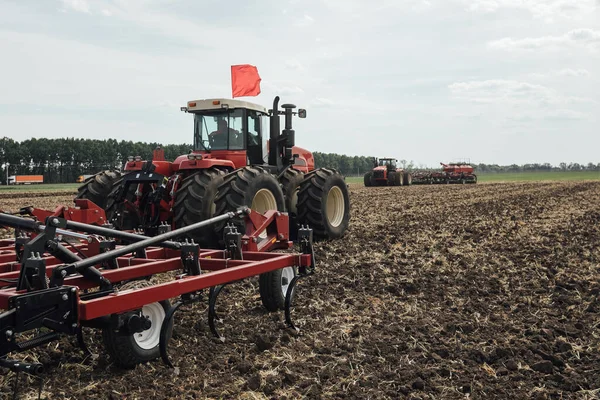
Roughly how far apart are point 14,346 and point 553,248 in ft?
24.9

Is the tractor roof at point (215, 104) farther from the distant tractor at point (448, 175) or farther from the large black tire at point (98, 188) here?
the distant tractor at point (448, 175)

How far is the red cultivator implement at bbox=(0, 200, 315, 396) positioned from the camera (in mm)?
2963

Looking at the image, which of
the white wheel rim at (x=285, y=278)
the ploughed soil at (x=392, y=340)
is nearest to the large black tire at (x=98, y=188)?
the ploughed soil at (x=392, y=340)

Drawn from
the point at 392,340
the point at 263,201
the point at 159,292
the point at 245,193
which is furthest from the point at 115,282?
the point at 263,201

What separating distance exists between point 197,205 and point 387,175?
1097 inches

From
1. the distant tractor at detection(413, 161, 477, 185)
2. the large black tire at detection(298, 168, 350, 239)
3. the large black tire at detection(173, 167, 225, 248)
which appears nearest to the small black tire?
the large black tire at detection(173, 167, 225, 248)

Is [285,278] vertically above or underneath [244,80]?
underneath

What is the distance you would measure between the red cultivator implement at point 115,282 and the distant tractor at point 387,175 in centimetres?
2814

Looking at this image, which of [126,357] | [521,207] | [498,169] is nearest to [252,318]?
[126,357]

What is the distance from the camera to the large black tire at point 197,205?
6.51 metres

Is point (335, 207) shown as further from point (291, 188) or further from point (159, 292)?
point (159, 292)

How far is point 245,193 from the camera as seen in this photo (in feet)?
21.8

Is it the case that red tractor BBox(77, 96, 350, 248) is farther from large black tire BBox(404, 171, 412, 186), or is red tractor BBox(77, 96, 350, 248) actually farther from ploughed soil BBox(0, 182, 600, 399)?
large black tire BBox(404, 171, 412, 186)

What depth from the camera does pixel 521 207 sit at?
1548 cm
